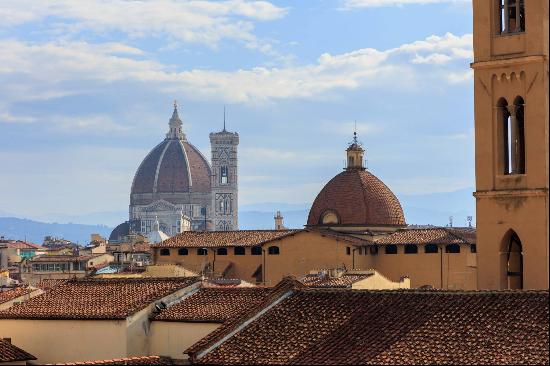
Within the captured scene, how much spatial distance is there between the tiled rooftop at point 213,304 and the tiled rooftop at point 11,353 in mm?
2977

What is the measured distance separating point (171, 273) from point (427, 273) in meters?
15.7

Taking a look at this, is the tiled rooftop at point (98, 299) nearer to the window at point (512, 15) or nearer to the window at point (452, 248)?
the window at point (512, 15)

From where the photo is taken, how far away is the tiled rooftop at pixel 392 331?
24453mm

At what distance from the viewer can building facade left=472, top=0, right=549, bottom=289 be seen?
32.6 m

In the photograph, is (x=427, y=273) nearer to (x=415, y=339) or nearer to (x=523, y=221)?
(x=523, y=221)

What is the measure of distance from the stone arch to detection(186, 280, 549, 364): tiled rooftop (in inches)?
248

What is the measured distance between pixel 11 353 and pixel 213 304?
4597 millimetres

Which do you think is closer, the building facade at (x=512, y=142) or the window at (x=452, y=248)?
the building facade at (x=512, y=142)

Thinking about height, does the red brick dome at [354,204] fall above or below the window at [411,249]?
above

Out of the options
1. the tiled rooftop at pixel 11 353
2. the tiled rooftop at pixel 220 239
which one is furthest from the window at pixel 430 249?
the tiled rooftop at pixel 11 353

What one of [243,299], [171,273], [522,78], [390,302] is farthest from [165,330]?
[171,273]

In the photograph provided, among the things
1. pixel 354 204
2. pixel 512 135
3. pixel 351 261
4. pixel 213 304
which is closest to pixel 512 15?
pixel 512 135

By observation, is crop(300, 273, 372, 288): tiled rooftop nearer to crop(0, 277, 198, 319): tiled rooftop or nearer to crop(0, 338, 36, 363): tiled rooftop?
crop(0, 277, 198, 319): tiled rooftop

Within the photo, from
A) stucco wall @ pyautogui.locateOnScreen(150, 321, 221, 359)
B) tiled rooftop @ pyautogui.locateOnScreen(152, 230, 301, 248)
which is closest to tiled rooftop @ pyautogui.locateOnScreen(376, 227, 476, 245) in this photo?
tiled rooftop @ pyautogui.locateOnScreen(152, 230, 301, 248)
